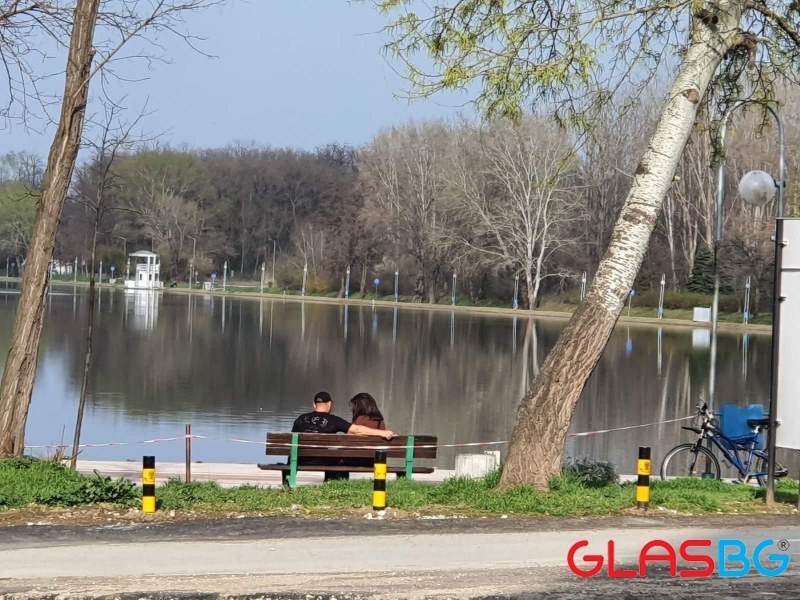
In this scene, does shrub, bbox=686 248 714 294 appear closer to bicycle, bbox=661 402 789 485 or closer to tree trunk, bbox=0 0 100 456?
bicycle, bbox=661 402 789 485

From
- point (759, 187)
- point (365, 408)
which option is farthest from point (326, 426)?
point (759, 187)

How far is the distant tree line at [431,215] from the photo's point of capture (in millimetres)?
76875

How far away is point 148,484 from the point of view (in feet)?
33.5

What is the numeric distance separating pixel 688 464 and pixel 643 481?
6.56 meters

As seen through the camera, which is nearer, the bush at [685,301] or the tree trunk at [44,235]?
the tree trunk at [44,235]

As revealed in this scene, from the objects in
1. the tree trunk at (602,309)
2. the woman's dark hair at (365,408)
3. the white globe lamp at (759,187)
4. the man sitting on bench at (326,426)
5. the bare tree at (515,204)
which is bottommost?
the man sitting on bench at (326,426)

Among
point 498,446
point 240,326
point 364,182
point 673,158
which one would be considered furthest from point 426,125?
point 673,158

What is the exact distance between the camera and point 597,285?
39.0 ft

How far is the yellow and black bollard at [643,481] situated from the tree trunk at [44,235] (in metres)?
6.43

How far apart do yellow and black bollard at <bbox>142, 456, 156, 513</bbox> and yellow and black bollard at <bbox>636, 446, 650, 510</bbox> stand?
439 cm

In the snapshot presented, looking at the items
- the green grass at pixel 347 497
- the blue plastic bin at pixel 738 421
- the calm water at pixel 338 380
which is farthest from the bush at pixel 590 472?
the calm water at pixel 338 380

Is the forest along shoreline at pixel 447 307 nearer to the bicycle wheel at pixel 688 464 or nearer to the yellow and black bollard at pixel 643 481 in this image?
the bicycle wheel at pixel 688 464

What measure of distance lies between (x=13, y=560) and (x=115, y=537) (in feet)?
3.33

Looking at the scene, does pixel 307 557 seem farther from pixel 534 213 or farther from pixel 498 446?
pixel 534 213
